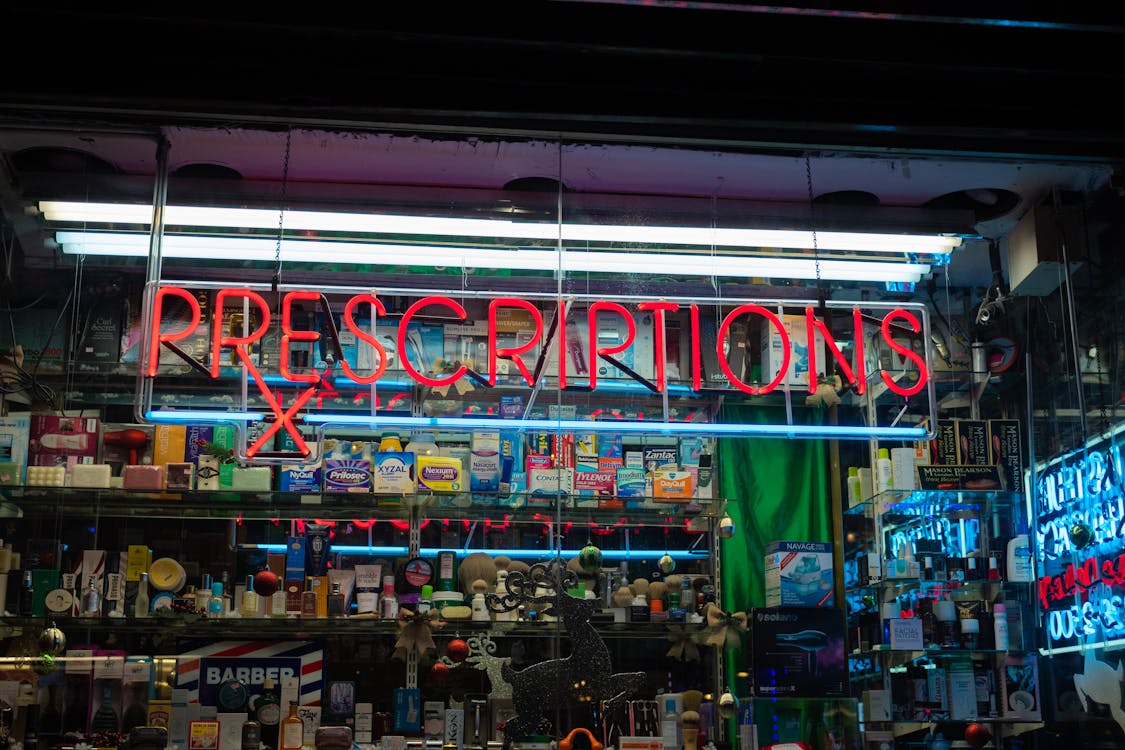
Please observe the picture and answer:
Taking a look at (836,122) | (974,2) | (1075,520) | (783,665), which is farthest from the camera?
(783,665)

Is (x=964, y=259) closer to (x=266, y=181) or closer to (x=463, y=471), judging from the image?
(x=463, y=471)

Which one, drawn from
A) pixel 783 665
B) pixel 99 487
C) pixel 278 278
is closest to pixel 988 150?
pixel 783 665

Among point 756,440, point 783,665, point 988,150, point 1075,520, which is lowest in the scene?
point 783,665

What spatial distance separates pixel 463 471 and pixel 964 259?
2.18 meters

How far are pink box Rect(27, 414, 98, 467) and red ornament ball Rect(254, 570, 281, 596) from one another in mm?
772

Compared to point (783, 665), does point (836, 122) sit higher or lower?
higher

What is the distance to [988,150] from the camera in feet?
14.1

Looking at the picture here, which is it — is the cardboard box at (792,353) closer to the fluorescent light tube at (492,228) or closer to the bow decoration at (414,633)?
the fluorescent light tube at (492,228)

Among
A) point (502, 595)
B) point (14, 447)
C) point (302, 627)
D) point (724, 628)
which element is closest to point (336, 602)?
point (302, 627)

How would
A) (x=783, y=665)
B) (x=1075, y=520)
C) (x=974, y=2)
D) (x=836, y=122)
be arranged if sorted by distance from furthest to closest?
1. (x=783, y=665)
2. (x=1075, y=520)
3. (x=836, y=122)
4. (x=974, y=2)

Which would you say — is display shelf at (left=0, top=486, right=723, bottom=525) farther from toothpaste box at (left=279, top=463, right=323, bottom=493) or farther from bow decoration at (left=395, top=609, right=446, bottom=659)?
bow decoration at (left=395, top=609, right=446, bottom=659)

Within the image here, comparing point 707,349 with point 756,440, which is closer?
point 707,349

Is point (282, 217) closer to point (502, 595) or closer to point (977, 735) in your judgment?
point (502, 595)

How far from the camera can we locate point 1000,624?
16.5 feet
